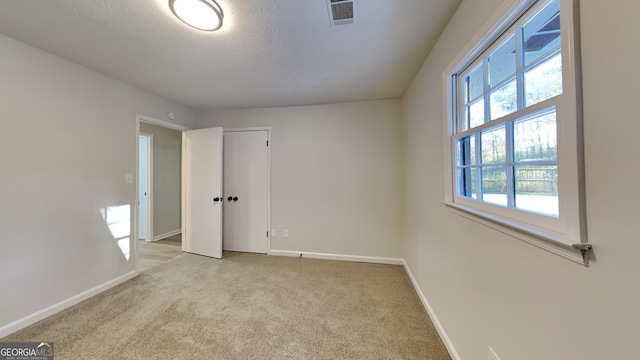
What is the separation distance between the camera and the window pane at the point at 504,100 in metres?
1.01

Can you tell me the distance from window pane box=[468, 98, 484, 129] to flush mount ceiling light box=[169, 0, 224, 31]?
1.76 metres

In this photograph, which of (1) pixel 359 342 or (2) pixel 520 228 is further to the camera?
(1) pixel 359 342

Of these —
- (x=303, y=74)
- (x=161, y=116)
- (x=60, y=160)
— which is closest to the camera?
(x=60, y=160)

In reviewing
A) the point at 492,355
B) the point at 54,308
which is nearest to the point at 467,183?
the point at 492,355

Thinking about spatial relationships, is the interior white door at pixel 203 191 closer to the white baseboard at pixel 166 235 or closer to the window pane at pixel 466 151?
the white baseboard at pixel 166 235

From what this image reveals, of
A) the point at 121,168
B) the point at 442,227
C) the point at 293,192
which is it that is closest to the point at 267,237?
the point at 293,192

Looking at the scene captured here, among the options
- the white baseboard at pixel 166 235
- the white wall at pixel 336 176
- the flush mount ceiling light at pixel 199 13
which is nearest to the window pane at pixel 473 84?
the white wall at pixel 336 176

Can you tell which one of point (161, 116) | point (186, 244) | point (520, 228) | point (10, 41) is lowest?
point (186, 244)

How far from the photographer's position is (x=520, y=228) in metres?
0.88

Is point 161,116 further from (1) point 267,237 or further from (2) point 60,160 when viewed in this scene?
(1) point 267,237

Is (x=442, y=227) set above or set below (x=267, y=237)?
above

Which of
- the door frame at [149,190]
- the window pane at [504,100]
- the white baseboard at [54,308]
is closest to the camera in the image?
the window pane at [504,100]

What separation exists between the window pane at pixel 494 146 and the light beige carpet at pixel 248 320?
1.40 meters

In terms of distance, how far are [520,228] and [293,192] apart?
2.80m
